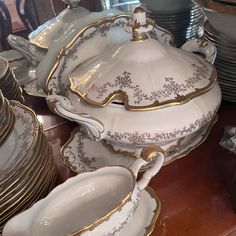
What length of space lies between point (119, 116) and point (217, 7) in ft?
0.61

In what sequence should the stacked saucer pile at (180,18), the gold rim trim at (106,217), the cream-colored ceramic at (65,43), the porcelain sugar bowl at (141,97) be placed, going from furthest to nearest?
the stacked saucer pile at (180,18), the cream-colored ceramic at (65,43), the porcelain sugar bowl at (141,97), the gold rim trim at (106,217)

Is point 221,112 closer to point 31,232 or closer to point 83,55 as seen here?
point 83,55

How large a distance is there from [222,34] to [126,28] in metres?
0.14

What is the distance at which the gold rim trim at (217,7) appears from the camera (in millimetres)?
463

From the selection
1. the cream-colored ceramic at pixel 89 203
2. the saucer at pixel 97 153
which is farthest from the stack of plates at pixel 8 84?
the cream-colored ceramic at pixel 89 203

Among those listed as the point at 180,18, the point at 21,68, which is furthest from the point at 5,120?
the point at 180,18

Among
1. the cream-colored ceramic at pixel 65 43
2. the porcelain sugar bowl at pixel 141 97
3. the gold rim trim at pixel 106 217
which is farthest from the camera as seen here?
the cream-colored ceramic at pixel 65 43

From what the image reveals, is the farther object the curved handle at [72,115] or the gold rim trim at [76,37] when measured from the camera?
the gold rim trim at [76,37]

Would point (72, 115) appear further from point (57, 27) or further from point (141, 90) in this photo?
point (57, 27)

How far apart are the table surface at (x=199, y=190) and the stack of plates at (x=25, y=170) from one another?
0.18 ft

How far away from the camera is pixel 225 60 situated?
1.88 ft

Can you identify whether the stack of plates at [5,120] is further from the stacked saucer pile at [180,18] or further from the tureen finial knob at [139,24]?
the stacked saucer pile at [180,18]

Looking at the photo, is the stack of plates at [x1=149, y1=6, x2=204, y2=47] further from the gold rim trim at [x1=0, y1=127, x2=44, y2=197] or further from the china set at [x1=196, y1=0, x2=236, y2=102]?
the gold rim trim at [x1=0, y1=127, x2=44, y2=197]

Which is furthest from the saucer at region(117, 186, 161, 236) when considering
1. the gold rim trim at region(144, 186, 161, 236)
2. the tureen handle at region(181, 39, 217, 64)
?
the tureen handle at region(181, 39, 217, 64)
